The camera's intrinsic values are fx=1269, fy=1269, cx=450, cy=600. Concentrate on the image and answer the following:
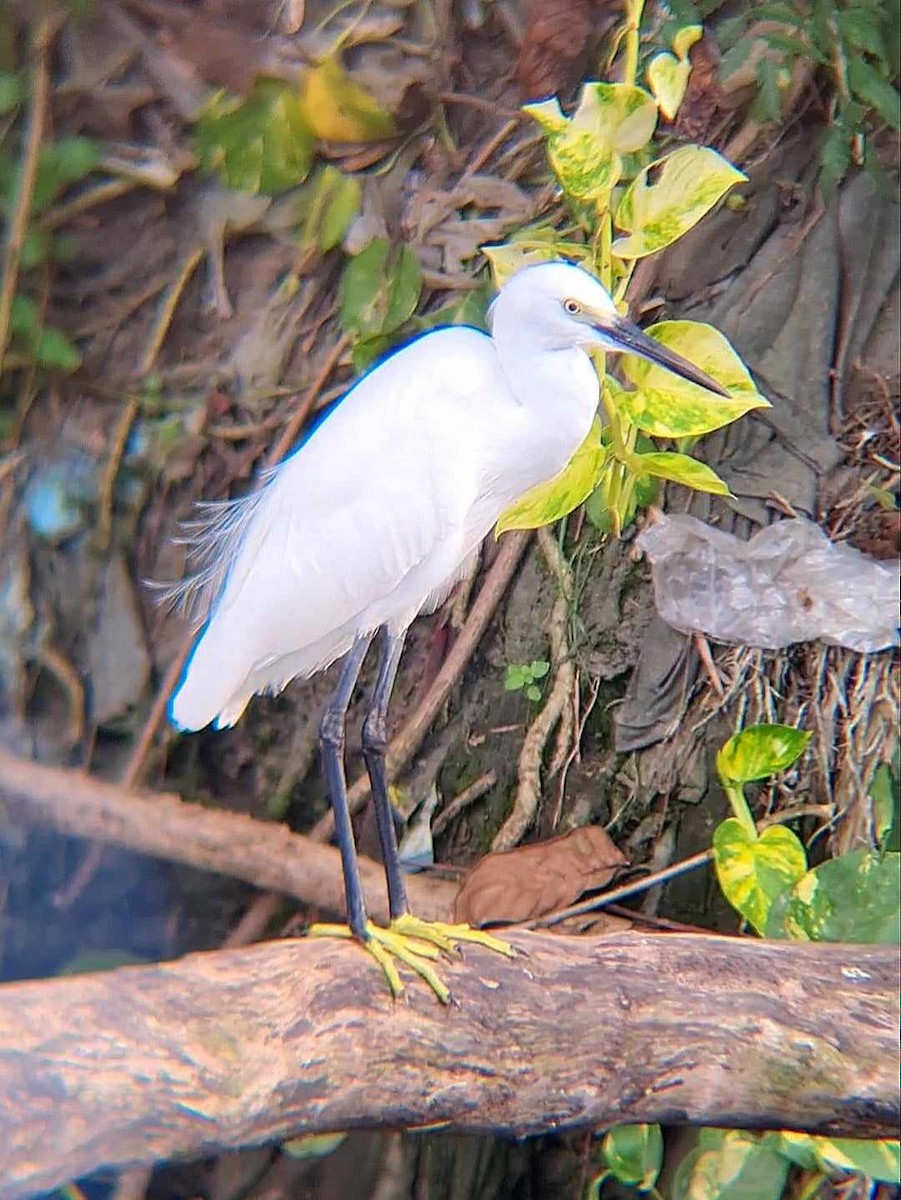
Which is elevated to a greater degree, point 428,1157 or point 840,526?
point 840,526

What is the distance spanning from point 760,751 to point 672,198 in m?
0.64

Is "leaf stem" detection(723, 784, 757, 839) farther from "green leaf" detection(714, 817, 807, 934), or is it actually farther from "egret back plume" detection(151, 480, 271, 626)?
"egret back plume" detection(151, 480, 271, 626)

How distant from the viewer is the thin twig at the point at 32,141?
75.4 inches

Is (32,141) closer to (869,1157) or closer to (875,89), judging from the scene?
(875,89)

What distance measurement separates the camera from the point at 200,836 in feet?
5.87

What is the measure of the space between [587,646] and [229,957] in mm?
878

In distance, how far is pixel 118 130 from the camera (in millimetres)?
2006

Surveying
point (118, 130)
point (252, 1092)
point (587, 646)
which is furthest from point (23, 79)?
point (252, 1092)

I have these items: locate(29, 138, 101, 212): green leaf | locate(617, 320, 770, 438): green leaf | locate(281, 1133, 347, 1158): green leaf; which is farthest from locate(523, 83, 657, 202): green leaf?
locate(281, 1133, 347, 1158): green leaf

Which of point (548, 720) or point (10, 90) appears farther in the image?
point (10, 90)

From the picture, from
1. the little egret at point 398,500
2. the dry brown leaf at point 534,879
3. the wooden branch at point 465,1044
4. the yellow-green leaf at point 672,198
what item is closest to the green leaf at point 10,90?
the little egret at point 398,500

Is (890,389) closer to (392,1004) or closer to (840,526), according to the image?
(840,526)

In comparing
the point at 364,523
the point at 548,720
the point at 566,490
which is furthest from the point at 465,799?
the point at 364,523

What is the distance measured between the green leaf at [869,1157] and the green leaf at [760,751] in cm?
41
